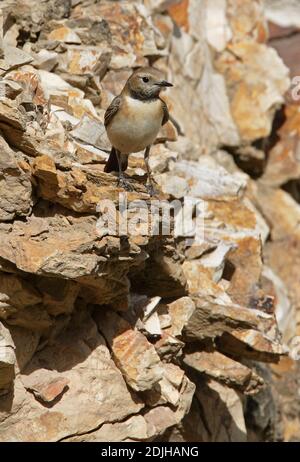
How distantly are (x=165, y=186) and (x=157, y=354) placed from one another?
7.91ft

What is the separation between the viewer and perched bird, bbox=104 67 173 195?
32.9 ft

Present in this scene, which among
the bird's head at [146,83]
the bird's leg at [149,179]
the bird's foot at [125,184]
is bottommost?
the bird's leg at [149,179]

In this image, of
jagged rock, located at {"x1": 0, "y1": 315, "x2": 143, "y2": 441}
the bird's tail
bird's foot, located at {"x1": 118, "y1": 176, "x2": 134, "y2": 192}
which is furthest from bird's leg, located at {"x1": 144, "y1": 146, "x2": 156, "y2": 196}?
jagged rock, located at {"x1": 0, "y1": 315, "x2": 143, "y2": 441}

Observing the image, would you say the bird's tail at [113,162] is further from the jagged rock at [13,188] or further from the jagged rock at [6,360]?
the jagged rock at [6,360]

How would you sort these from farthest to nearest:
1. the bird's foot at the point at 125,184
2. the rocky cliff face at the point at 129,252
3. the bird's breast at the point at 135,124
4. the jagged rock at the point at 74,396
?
the bird's breast at the point at 135,124
the bird's foot at the point at 125,184
the jagged rock at the point at 74,396
the rocky cliff face at the point at 129,252

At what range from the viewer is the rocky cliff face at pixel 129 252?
351 inches

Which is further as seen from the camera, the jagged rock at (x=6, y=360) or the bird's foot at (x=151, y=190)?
the bird's foot at (x=151, y=190)

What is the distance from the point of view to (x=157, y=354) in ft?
32.5

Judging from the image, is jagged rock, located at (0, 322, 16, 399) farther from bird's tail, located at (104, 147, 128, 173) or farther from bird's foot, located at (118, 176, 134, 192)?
bird's tail, located at (104, 147, 128, 173)

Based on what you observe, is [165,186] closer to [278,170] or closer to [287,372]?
[287,372]

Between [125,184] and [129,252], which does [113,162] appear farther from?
[129,252]

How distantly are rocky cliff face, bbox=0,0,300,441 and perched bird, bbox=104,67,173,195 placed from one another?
0.48m

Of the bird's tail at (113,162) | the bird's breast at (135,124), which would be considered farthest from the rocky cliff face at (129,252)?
the bird's breast at (135,124)

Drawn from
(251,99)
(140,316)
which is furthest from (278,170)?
(140,316)
